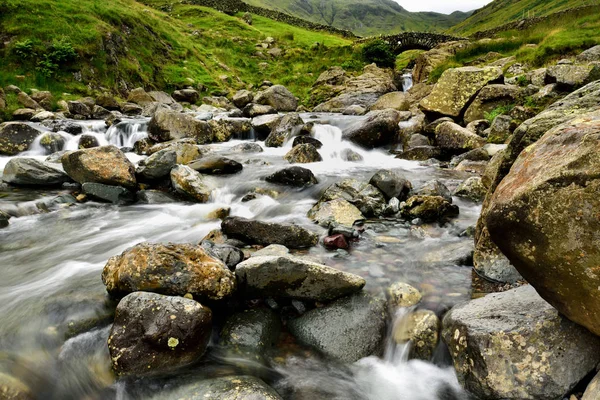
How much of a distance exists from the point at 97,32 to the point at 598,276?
30.7m

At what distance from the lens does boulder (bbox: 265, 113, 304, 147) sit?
16.7 meters

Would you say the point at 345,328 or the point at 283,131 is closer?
the point at 345,328

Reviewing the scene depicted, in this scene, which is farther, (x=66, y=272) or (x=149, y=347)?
(x=66, y=272)

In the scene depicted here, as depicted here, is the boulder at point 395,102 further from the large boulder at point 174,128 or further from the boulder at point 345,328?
the boulder at point 345,328

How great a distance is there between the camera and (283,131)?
17.0 m

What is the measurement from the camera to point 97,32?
2556cm

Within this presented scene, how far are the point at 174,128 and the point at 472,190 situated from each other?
12.7 meters

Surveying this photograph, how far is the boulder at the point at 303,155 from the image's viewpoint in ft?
45.2

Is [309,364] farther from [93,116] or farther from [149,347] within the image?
[93,116]

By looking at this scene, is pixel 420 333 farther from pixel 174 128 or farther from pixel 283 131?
pixel 174 128

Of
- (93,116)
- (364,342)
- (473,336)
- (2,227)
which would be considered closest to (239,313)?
(364,342)

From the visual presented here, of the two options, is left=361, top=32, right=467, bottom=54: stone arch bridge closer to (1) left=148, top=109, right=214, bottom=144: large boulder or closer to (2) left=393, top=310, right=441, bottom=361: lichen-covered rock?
(1) left=148, top=109, right=214, bottom=144: large boulder

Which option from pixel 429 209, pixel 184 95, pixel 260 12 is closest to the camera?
pixel 429 209

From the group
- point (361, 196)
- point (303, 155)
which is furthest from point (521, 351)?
point (303, 155)
